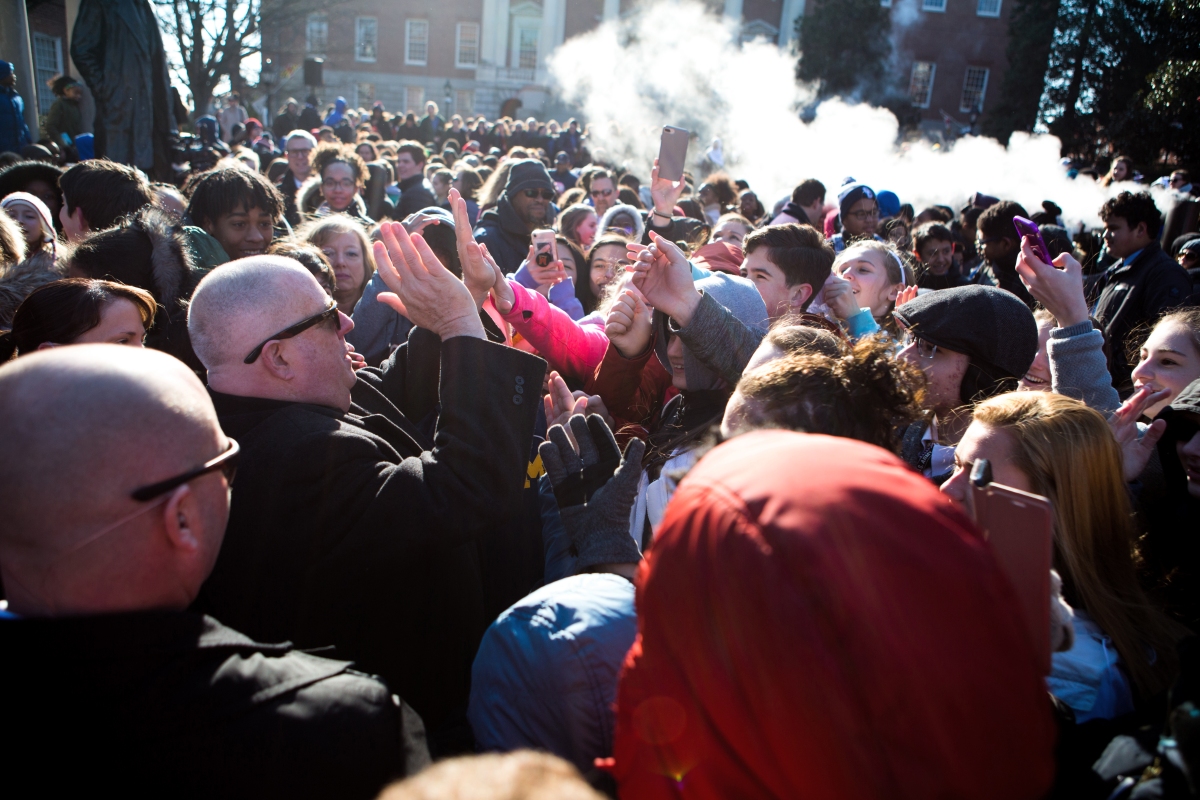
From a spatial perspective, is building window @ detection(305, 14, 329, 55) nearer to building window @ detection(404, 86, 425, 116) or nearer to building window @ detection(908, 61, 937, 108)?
building window @ detection(404, 86, 425, 116)

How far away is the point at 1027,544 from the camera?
1145 mm

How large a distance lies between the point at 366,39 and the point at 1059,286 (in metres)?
49.8

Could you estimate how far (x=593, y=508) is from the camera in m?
1.96

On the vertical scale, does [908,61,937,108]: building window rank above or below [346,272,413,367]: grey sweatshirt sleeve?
above

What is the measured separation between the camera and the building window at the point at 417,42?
4453 cm

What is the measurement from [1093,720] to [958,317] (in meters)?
1.52

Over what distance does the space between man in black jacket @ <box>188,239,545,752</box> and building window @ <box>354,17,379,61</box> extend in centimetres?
4911

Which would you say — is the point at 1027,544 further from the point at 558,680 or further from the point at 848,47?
the point at 848,47

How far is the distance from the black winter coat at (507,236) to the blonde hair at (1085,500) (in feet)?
14.6

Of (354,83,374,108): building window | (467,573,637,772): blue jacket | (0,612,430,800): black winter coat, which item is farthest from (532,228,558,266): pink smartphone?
(354,83,374,108): building window

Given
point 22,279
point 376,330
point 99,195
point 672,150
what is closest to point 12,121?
point 99,195

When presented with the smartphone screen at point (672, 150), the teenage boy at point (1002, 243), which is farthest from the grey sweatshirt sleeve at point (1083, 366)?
the teenage boy at point (1002, 243)

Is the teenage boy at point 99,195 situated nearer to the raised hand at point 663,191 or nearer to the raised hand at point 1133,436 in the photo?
the raised hand at point 663,191

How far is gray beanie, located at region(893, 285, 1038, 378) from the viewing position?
8.82ft
